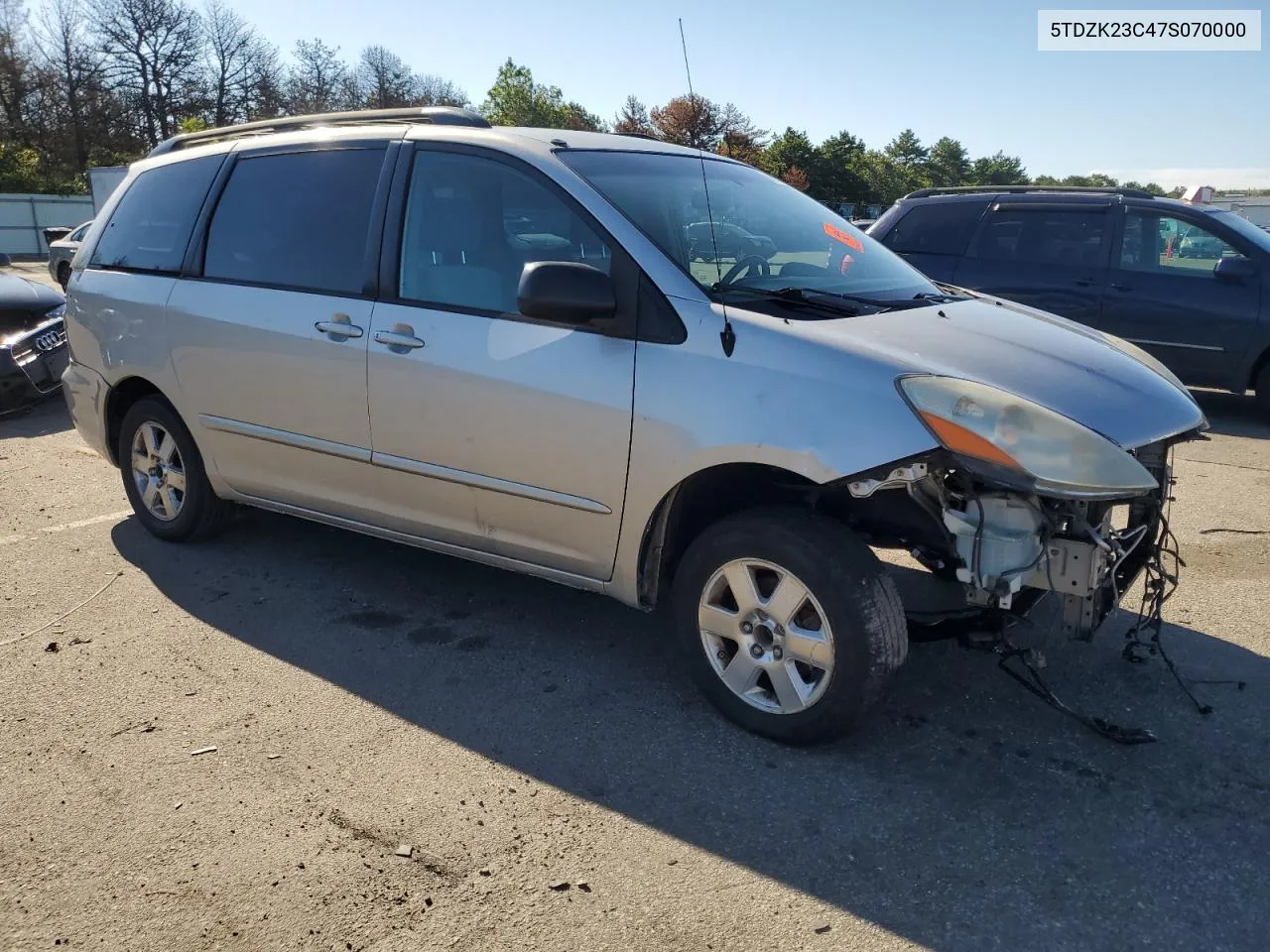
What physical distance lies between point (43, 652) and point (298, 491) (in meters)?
1.14

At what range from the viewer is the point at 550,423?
3484 millimetres

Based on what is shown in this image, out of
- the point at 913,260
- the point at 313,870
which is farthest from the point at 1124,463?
the point at 913,260

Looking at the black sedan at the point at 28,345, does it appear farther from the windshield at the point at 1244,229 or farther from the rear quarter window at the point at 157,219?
the windshield at the point at 1244,229

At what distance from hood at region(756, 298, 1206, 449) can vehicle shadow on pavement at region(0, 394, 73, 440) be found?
275 inches

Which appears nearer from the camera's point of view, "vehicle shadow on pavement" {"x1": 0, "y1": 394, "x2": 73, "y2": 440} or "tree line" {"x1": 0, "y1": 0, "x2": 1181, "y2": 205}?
"vehicle shadow on pavement" {"x1": 0, "y1": 394, "x2": 73, "y2": 440}

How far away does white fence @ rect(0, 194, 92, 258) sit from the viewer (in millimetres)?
36438

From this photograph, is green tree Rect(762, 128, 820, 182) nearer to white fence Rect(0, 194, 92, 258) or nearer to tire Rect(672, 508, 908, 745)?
white fence Rect(0, 194, 92, 258)

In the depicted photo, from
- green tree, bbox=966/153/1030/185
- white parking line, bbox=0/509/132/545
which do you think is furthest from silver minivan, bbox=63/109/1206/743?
green tree, bbox=966/153/1030/185

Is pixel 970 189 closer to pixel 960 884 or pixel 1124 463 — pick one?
pixel 1124 463

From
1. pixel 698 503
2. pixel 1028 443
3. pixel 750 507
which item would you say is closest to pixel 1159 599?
pixel 1028 443

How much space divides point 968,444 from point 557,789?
5.08 feet

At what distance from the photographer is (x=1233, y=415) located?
8.70 m

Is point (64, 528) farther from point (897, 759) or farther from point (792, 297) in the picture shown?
point (897, 759)

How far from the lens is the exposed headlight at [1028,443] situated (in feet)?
9.25
